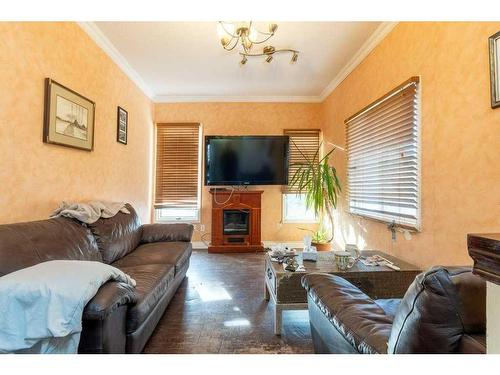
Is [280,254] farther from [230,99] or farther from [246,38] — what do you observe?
[230,99]

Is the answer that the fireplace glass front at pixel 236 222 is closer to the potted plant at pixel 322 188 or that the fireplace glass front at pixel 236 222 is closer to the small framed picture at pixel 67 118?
the potted plant at pixel 322 188

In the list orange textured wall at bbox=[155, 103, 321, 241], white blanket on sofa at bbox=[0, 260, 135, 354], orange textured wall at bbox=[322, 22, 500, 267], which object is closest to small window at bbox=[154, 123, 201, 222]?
orange textured wall at bbox=[155, 103, 321, 241]

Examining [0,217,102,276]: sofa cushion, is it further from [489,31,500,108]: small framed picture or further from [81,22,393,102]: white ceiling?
[489,31,500,108]: small framed picture

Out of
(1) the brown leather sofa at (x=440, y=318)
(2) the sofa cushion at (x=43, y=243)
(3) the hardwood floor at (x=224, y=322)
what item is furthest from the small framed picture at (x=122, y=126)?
(1) the brown leather sofa at (x=440, y=318)

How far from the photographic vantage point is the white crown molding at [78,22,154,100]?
98.5 inches

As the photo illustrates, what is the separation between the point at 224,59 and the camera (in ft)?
10.4

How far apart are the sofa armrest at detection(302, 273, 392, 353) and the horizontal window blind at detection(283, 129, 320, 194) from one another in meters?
3.31

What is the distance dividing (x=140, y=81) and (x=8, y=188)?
2691mm

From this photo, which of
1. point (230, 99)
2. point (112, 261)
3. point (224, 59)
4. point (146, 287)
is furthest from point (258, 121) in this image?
point (146, 287)

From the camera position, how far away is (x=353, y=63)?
3.17 m

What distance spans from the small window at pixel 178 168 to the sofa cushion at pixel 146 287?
2.46m

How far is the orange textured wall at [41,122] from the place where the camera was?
1.67m

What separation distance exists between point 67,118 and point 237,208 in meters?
2.66

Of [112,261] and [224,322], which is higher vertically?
[112,261]
